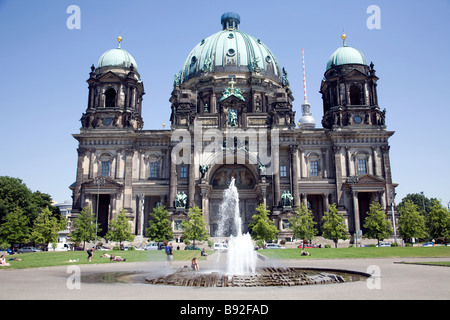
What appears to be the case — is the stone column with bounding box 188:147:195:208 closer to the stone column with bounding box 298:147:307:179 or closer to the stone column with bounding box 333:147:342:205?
the stone column with bounding box 298:147:307:179

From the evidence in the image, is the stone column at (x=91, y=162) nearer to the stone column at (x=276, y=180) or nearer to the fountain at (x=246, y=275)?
the stone column at (x=276, y=180)

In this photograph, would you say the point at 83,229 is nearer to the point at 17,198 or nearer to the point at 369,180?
the point at 17,198

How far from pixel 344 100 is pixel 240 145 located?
20.1 m

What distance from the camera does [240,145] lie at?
64.6 metres

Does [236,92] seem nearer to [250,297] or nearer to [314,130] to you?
[314,130]

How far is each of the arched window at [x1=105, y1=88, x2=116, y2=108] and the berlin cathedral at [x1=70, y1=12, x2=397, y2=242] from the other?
0.59 feet

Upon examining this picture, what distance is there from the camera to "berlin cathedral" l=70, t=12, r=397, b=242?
62594mm

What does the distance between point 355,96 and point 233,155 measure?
83.9 feet

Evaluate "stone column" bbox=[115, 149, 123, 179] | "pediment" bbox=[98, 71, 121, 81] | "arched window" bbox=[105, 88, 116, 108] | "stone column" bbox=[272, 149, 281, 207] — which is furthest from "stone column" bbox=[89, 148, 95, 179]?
"stone column" bbox=[272, 149, 281, 207]

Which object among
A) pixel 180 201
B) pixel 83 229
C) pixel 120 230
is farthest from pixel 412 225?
pixel 83 229

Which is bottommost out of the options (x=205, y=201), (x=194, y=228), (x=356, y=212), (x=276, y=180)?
(x=194, y=228)

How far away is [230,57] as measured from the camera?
78.4 metres

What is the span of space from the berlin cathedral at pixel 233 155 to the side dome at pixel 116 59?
7.2 inches

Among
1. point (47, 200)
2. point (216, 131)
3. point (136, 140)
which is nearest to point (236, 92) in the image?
point (216, 131)
